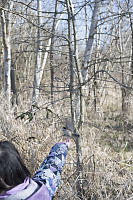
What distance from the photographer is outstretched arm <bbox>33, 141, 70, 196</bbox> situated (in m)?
1.48

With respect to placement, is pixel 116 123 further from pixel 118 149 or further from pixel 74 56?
pixel 74 56

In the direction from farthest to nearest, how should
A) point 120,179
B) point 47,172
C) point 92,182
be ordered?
point 120,179 < point 92,182 < point 47,172

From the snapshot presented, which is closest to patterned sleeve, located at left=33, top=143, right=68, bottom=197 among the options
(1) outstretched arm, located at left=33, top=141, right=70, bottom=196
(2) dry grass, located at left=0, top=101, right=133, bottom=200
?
(1) outstretched arm, located at left=33, top=141, right=70, bottom=196

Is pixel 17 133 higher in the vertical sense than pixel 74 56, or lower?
lower

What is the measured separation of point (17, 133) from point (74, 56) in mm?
1752

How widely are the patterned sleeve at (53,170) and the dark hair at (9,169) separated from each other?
0.38m

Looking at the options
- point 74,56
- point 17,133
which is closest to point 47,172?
point 74,56

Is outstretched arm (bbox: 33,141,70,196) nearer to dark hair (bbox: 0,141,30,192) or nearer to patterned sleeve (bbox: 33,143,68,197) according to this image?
patterned sleeve (bbox: 33,143,68,197)

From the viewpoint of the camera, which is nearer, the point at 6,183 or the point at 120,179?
the point at 6,183

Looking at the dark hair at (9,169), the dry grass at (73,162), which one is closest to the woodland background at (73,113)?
the dry grass at (73,162)

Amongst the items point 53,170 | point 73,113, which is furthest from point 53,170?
point 73,113

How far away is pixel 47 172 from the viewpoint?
1.56 m

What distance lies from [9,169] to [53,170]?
23.8 inches

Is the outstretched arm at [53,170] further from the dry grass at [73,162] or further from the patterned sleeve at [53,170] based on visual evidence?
the dry grass at [73,162]
